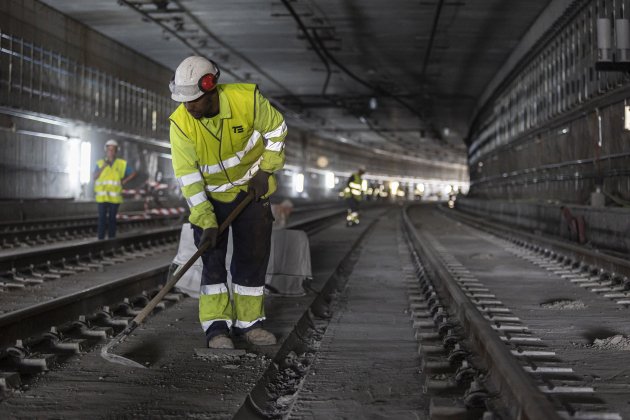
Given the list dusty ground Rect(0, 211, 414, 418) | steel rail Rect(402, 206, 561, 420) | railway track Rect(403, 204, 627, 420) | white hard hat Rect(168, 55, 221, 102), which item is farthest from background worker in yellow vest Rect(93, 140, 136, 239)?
white hard hat Rect(168, 55, 221, 102)

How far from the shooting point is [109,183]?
13.2m

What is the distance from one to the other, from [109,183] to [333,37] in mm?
9827

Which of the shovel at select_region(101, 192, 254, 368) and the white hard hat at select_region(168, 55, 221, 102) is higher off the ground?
the white hard hat at select_region(168, 55, 221, 102)

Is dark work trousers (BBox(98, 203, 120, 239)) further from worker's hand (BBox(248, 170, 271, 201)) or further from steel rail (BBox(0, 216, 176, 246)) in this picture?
worker's hand (BBox(248, 170, 271, 201))

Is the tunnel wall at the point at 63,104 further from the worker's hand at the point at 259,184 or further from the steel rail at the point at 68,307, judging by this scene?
the worker's hand at the point at 259,184

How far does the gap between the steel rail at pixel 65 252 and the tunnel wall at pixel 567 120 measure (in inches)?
305

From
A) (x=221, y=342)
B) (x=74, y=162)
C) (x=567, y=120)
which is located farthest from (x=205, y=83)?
(x=74, y=162)

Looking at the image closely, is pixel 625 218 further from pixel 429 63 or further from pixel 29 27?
pixel 429 63

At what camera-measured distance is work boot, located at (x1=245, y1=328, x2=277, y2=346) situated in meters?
5.35

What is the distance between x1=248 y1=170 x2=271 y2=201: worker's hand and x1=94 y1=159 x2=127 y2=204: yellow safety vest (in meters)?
→ 8.39

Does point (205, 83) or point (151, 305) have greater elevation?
point (205, 83)

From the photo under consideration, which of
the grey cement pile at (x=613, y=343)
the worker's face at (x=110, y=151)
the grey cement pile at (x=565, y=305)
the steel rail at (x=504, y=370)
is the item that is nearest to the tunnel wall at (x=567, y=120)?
the grey cement pile at (x=565, y=305)

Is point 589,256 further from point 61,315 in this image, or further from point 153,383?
point 153,383

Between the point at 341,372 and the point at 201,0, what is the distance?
15658mm
